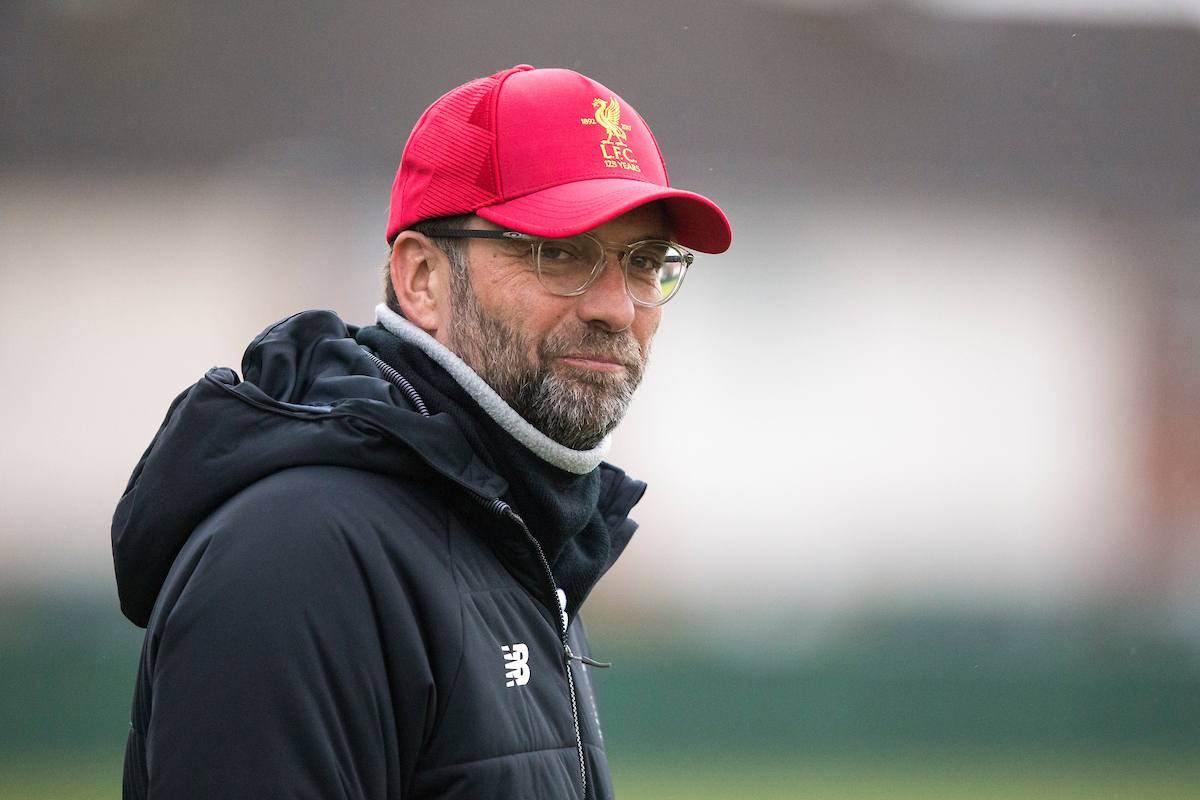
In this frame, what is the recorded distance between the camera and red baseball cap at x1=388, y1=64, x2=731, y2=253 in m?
1.07

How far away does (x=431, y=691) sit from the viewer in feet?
2.71

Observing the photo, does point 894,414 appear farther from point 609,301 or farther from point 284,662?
point 284,662

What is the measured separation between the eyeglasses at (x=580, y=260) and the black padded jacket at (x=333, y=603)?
0.64 ft

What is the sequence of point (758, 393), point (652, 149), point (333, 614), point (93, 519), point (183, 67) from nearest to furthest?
point (333, 614) → point (652, 149) → point (93, 519) → point (183, 67) → point (758, 393)

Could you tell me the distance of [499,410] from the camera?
3.43ft

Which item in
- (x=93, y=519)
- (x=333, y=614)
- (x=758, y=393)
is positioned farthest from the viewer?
(x=758, y=393)

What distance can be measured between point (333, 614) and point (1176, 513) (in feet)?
13.2

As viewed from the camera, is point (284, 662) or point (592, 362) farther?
point (592, 362)

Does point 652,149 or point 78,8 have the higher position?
point 78,8

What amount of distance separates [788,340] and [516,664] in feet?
10.1

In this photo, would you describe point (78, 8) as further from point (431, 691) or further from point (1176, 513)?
point (1176, 513)

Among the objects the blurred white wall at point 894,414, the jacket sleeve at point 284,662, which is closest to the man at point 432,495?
the jacket sleeve at point 284,662

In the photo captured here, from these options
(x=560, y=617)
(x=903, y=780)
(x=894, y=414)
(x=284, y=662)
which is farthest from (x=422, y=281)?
(x=903, y=780)

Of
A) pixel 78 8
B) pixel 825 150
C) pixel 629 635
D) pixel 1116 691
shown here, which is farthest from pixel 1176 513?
pixel 78 8
